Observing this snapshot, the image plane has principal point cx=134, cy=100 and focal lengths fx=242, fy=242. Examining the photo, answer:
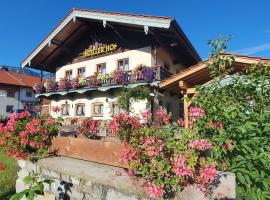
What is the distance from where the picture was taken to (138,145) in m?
3.19

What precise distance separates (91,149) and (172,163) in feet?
7.52

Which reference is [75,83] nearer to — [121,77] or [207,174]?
[121,77]

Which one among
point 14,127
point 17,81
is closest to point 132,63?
point 14,127

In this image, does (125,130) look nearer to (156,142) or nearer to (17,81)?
(156,142)

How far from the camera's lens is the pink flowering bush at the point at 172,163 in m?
2.61

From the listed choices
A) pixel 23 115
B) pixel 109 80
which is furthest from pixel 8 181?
pixel 109 80

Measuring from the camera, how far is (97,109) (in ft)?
66.1

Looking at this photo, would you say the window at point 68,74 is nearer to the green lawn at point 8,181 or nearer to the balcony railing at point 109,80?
the balcony railing at point 109,80

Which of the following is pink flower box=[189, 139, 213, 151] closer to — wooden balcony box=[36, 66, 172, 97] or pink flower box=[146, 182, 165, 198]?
pink flower box=[146, 182, 165, 198]

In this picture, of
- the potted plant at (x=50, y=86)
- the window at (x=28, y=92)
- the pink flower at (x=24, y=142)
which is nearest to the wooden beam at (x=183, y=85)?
the pink flower at (x=24, y=142)

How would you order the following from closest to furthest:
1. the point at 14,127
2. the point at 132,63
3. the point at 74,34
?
1. the point at 14,127
2. the point at 132,63
3. the point at 74,34

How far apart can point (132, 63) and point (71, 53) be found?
293 inches

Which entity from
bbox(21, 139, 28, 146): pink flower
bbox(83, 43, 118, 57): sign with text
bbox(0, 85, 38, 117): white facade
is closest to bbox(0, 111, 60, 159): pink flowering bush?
bbox(21, 139, 28, 146): pink flower

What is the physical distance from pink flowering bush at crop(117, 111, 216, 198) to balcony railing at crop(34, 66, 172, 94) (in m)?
12.7
